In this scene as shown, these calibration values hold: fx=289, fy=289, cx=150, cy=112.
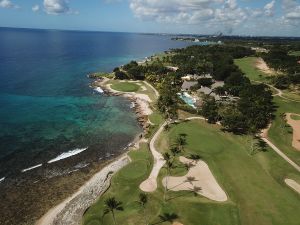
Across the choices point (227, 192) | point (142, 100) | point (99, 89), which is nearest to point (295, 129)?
point (227, 192)

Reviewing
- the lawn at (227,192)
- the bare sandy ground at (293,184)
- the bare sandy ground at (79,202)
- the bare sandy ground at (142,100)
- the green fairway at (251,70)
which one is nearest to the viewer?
the lawn at (227,192)

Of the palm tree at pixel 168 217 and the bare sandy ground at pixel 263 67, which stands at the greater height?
the palm tree at pixel 168 217

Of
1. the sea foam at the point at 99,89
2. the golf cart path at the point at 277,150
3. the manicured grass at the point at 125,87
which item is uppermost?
the golf cart path at the point at 277,150

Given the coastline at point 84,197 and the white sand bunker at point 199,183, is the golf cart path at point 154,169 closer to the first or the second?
the white sand bunker at point 199,183

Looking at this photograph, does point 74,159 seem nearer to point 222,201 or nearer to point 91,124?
point 91,124

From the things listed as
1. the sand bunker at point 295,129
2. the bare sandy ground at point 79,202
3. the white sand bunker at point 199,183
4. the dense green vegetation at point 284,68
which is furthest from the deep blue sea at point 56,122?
the dense green vegetation at point 284,68

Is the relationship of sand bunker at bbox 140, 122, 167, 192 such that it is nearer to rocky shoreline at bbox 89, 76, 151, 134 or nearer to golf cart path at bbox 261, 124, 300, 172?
rocky shoreline at bbox 89, 76, 151, 134

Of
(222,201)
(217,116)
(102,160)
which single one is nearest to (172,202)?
(222,201)

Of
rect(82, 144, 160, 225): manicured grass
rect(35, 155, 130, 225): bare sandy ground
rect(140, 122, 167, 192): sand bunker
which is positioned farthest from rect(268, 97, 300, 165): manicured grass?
Result: rect(35, 155, 130, 225): bare sandy ground
